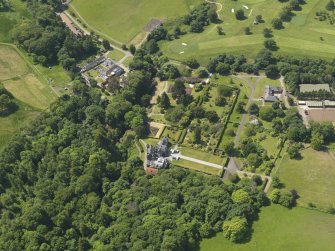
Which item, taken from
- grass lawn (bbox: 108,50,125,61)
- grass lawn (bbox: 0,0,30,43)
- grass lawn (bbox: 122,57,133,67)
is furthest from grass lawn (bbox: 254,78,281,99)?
grass lawn (bbox: 0,0,30,43)

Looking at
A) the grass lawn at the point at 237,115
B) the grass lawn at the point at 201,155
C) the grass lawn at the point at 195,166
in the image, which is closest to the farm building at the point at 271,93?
the grass lawn at the point at 237,115

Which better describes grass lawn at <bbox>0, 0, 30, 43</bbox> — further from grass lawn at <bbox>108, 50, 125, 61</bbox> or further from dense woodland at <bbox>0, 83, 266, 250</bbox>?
dense woodland at <bbox>0, 83, 266, 250</bbox>

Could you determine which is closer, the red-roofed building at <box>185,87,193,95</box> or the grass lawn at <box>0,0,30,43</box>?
the red-roofed building at <box>185,87,193,95</box>

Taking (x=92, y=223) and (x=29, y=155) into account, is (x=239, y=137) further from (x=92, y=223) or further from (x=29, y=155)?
(x=29, y=155)

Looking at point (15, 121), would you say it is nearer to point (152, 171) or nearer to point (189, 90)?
point (152, 171)

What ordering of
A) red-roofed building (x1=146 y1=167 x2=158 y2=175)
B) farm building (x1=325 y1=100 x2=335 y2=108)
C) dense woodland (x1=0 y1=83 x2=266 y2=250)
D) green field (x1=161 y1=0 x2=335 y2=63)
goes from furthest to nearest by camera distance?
green field (x1=161 y1=0 x2=335 y2=63)
farm building (x1=325 y1=100 x2=335 y2=108)
red-roofed building (x1=146 y1=167 x2=158 y2=175)
dense woodland (x1=0 y1=83 x2=266 y2=250)

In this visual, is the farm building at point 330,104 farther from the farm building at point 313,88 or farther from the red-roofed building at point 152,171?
the red-roofed building at point 152,171
